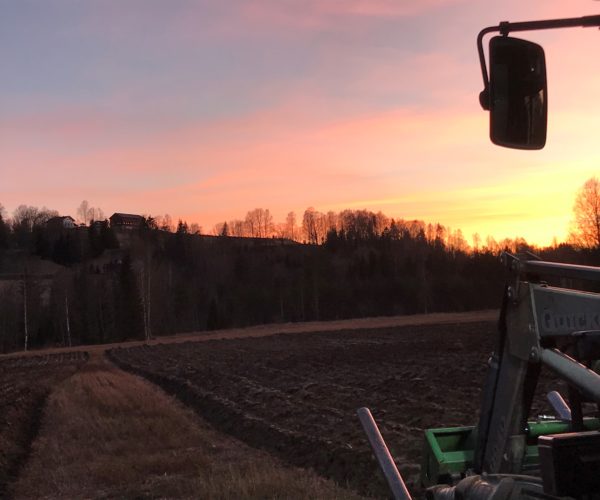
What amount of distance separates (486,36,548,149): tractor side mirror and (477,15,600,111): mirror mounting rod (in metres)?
0.04

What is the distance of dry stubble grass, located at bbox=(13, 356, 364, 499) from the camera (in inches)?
291

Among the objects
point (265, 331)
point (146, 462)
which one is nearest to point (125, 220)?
point (265, 331)

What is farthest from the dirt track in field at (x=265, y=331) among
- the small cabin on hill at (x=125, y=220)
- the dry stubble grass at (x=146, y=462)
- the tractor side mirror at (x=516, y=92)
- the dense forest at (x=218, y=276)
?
the small cabin on hill at (x=125, y=220)

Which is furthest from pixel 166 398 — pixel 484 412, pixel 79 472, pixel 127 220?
pixel 127 220

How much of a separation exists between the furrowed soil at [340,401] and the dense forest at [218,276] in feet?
126

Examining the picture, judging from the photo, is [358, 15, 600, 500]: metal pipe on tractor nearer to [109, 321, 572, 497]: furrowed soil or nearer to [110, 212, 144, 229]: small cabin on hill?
[109, 321, 572, 497]: furrowed soil

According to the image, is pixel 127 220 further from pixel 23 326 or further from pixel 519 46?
pixel 519 46

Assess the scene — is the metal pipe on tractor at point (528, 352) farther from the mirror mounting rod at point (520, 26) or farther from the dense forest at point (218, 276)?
the dense forest at point (218, 276)

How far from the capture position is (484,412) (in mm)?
3322

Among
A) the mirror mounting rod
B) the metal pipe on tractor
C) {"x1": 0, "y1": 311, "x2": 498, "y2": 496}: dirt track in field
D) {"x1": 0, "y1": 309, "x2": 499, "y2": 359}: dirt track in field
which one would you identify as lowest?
{"x1": 0, "y1": 309, "x2": 499, "y2": 359}: dirt track in field

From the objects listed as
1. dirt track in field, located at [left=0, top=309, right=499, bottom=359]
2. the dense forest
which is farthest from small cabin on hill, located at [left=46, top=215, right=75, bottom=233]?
dirt track in field, located at [left=0, top=309, right=499, bottom=359]

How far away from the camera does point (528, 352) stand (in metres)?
3.01

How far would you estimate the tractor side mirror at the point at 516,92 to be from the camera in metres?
2.93

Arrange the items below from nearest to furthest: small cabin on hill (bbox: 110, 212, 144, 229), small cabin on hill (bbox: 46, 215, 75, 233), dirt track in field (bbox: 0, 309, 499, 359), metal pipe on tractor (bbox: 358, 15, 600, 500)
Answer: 1. metal pipe on tractor (bbox: 358, 15, 600, 500)
2. dirt track in field (bbox: 0, 309, 499, 359)
3. small cabin on hill (bbox: 46, 215, 75, 233)
4. small cabin on hill (bbox: 110, 212, 144, 229)
